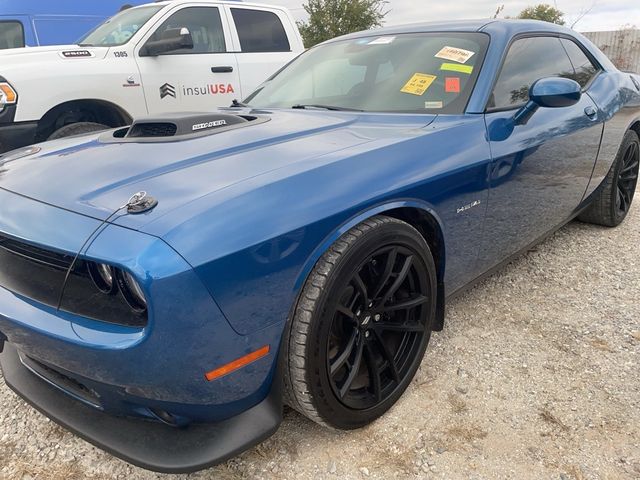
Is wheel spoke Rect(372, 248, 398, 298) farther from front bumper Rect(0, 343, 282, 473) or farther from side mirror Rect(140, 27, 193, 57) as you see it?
side mirror Rect(140, 27, 193, 57)

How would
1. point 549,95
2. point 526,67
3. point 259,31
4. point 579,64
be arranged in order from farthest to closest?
point 259,31, point 579,64, point 526,67, point 549,95

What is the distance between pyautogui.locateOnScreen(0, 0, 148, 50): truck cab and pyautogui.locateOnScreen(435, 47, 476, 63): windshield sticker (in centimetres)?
594

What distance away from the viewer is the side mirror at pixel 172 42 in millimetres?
4547

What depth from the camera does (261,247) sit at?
1.46m

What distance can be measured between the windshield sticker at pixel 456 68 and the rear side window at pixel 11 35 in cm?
683

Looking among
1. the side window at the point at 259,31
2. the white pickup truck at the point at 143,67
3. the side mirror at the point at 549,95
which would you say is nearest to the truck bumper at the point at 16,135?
the white pickup truck at the point at 143,67

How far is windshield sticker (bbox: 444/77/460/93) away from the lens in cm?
246

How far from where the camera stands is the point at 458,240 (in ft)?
7.28

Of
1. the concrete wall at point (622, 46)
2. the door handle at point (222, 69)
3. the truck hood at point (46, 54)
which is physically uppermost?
the truck hood at point (46, 54)

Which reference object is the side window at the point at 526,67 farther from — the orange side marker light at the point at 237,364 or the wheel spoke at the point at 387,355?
the orange side marker light at the point at 237,364

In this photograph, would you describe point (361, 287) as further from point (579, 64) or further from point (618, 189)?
point (618, 189)

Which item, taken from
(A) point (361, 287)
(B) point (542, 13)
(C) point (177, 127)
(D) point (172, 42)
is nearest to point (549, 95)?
(A) point (361, 287)

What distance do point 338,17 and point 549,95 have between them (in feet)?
66.4

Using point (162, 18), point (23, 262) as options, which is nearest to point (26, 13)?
point (162, 18)
